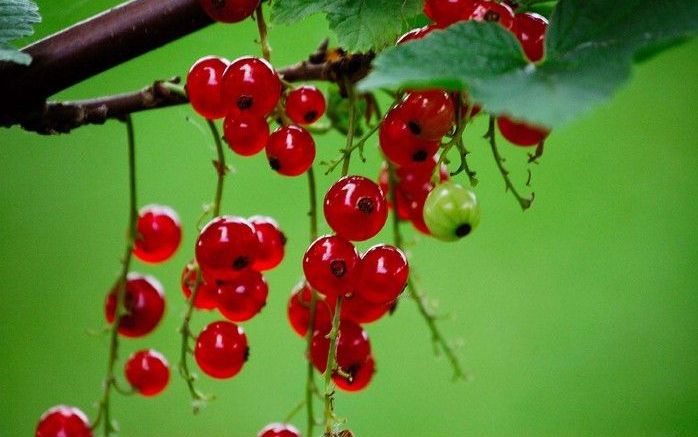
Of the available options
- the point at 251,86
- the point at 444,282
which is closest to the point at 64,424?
the point at 251,86

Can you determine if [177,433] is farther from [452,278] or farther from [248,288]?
[248,288]

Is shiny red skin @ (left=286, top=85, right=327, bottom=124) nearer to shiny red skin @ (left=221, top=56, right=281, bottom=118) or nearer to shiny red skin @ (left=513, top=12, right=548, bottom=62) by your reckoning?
shiny red skin @ (left=221, top=56, right=281, bottom=118)

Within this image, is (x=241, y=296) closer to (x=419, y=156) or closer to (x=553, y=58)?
(x=419, y=156)

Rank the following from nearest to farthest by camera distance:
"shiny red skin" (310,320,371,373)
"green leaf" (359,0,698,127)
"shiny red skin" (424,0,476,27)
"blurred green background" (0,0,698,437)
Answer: "green leaf" (359,0,698,127) < "shiny red skin" (424,0,476,27) < "shiny red skin" (310,320,371,373) < "blurred green background" (0,0,698,437)

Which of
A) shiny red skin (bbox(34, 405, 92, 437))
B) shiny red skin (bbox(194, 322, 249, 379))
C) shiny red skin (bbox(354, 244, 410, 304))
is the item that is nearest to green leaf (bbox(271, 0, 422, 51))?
shiny red skin (bbox(354, 244, 410, 304))

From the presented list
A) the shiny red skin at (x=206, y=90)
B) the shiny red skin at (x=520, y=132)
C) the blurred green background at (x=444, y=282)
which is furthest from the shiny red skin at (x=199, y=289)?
the blurred green background at (x=444, y=282)
